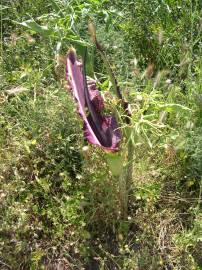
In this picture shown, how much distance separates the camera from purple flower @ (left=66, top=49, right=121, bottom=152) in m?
2.00

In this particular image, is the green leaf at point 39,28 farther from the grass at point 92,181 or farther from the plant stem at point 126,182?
the plant stem at point 126,182

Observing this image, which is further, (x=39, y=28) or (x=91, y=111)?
(x=39, y=28)

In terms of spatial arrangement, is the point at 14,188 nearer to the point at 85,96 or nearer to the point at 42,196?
the point at 42,196

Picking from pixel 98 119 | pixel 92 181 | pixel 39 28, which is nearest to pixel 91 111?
pixel 98 119

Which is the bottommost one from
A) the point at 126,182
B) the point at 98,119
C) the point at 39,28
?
the point at 126,182

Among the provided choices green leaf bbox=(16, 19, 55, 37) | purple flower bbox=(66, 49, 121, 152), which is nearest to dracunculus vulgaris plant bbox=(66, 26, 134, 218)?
purple flower bbox=(66, 49, 121, 152)

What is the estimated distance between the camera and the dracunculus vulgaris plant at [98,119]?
1996mm

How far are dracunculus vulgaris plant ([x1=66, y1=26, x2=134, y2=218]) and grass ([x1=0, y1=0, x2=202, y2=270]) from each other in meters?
0.05

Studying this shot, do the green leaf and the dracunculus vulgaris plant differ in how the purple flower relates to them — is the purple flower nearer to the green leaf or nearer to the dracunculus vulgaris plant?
the dracunculus vulgaris plant

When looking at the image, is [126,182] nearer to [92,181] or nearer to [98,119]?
[92,181]

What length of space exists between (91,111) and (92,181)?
12.2 inches

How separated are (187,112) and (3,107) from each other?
94 cm

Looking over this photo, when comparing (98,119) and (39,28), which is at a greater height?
(39,28)

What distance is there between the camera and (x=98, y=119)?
209 centimetres
